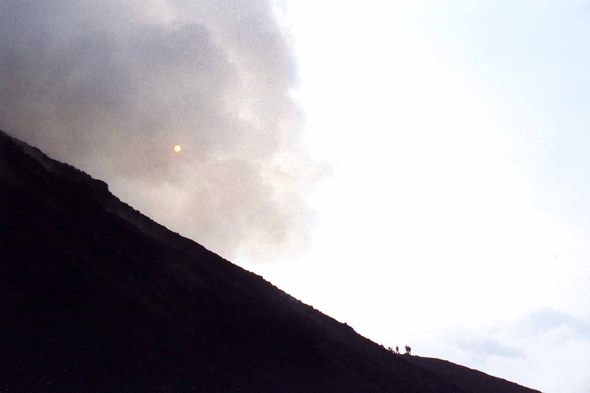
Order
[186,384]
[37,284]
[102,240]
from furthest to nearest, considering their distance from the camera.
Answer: [102,240]
[37,284]
[186,384]

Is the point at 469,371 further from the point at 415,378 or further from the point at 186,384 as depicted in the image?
the point at 186,384

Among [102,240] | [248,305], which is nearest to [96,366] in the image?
[102,240]

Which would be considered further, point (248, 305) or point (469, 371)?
point (469, 371)

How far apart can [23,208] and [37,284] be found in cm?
910

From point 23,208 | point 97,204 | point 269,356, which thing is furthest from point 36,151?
point 269,356

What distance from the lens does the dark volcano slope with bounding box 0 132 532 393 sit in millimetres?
20719

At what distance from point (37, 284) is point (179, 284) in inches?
427

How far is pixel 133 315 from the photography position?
26219 mm

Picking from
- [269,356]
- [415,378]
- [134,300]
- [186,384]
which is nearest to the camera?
[186,384]

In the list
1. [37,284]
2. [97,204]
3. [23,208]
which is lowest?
[37,284]

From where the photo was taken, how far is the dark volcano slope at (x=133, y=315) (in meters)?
20.7

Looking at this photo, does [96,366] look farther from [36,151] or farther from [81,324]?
[36,151]

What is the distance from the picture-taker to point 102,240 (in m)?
33.8

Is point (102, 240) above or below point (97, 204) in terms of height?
below
